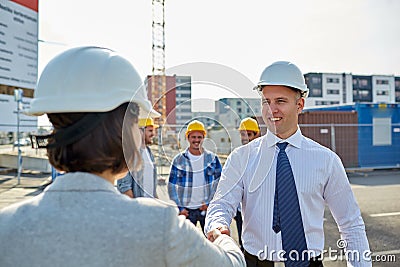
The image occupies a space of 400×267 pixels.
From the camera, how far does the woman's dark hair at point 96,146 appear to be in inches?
37.5

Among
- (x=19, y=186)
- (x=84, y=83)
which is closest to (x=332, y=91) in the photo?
(x=19, y=186)

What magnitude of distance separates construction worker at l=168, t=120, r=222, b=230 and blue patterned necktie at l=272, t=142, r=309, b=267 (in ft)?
1.23

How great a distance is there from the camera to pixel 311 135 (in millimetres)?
13477

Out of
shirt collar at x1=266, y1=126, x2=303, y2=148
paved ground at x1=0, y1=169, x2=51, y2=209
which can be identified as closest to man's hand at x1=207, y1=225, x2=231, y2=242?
shirt collar at x1=266, y1=126, x2=303, y2=148

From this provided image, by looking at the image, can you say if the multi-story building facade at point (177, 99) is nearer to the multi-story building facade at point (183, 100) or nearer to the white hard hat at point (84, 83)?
the multi-story building facade at point (183, 100)

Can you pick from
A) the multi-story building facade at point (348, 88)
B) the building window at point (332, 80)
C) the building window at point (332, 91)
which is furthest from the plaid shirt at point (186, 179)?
the building window at point (332, 80)

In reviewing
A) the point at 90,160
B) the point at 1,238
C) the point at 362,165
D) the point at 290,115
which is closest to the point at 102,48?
the point at 90,160

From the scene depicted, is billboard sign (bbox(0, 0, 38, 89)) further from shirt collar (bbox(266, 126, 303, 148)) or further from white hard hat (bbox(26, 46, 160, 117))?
white hard hat (bbox(26, 46, 160, 117))

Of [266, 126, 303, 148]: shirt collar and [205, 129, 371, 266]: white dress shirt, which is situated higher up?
[266, 126, 303, 148]: shirt collar

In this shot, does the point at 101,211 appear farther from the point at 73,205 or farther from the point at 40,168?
the point at 40,168

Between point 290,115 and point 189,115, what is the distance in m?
0.79

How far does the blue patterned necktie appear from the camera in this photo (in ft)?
Result: 6.28

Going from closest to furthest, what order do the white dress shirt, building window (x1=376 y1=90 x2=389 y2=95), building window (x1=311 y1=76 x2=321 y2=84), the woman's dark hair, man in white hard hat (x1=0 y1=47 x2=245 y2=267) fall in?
man in white hard hat (x1=0 y1=47 x2=245 y2=267) → the woman's dark hair → the white dress shirt → building window (x1=311 y1=76 x2=321 y2=84) → building window (x1=376 y1=90 x2=389 y2=95)

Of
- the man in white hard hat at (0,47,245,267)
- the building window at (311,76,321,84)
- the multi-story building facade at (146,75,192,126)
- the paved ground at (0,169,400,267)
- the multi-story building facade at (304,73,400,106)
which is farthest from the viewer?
the multi-story building facade at (304,73,400,106)
